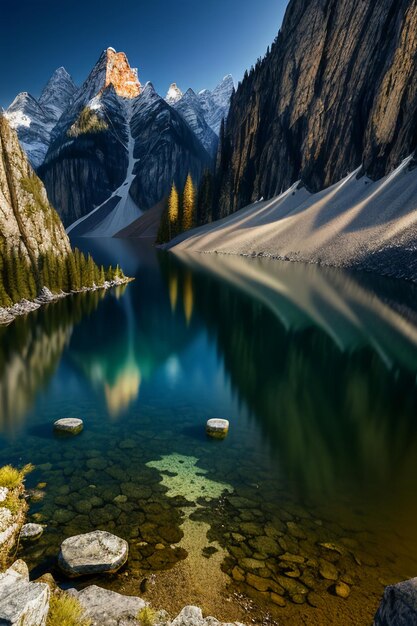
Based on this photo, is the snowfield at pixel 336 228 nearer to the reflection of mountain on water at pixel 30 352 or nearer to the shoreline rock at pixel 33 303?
the shoreline rock at pixel 33 303

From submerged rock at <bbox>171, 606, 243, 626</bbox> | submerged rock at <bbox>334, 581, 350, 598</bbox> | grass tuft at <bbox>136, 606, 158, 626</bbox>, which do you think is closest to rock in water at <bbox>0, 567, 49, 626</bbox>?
grass tuft at <bbox>136, 606, 158, 626</bbox>

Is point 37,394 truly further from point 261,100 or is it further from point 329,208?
point 261,100

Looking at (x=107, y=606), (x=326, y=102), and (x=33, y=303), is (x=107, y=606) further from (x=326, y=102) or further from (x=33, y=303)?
(x=326, y=102)

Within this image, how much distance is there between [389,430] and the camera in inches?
727

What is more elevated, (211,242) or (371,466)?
(211,242)

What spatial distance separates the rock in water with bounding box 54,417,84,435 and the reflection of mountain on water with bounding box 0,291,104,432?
2.21 meters

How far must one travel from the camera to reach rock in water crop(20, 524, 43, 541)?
10.9m

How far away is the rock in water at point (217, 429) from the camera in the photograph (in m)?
17.7

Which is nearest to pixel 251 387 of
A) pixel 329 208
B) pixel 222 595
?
pixel 222 595

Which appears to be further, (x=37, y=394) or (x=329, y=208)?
(x=329, y=208)

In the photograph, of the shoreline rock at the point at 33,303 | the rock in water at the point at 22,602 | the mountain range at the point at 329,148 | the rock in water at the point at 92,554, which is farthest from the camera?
the mountain range at the point at 329,148

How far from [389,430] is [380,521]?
24.0 feet

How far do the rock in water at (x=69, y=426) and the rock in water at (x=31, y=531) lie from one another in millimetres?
6695

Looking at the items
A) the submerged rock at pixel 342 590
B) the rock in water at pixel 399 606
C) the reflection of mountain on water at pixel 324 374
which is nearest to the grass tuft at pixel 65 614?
the rock in water at pixel 399 606
